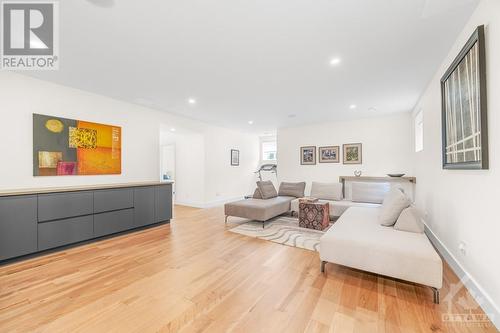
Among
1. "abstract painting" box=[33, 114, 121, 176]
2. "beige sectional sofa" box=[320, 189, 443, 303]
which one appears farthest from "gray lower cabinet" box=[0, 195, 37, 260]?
"beige sectional sofa" box=[320, 189, 443, 303]

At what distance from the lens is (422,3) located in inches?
66.2

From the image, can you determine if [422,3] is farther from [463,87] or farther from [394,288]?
[394,288]

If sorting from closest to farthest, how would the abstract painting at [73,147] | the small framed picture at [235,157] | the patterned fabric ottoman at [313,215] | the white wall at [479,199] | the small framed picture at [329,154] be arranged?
the white wall at [479,199] < the abstract painting at [73,147] < the patterned fabric ottoman at [313,215] < the small framed picture at [329,154] < the small framed picture at [235,157]

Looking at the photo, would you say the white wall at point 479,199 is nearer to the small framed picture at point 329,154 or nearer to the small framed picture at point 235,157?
the small framed picture at point 329,154

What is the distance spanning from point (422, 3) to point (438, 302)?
101 inches

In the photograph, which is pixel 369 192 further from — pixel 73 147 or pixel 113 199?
pixel 73 147

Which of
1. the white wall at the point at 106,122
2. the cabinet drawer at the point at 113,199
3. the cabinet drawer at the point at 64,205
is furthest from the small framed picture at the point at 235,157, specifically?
the cabinet drawer at the point at 64,205

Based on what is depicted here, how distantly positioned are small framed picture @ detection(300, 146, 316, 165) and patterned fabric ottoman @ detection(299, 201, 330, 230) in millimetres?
2408

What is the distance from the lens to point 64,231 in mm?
2941

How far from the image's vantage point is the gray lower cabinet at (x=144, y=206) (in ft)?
12.7

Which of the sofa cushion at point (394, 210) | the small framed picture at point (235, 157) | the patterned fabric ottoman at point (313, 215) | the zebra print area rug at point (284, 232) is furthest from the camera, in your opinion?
the small framed picture at point (235, 157)

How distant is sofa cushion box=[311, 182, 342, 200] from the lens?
5.11 metres

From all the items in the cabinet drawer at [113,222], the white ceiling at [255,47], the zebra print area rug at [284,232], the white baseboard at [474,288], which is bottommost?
the zebra print area rug at [284,232]

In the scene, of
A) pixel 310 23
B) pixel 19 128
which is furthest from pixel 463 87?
pixel 19 128
